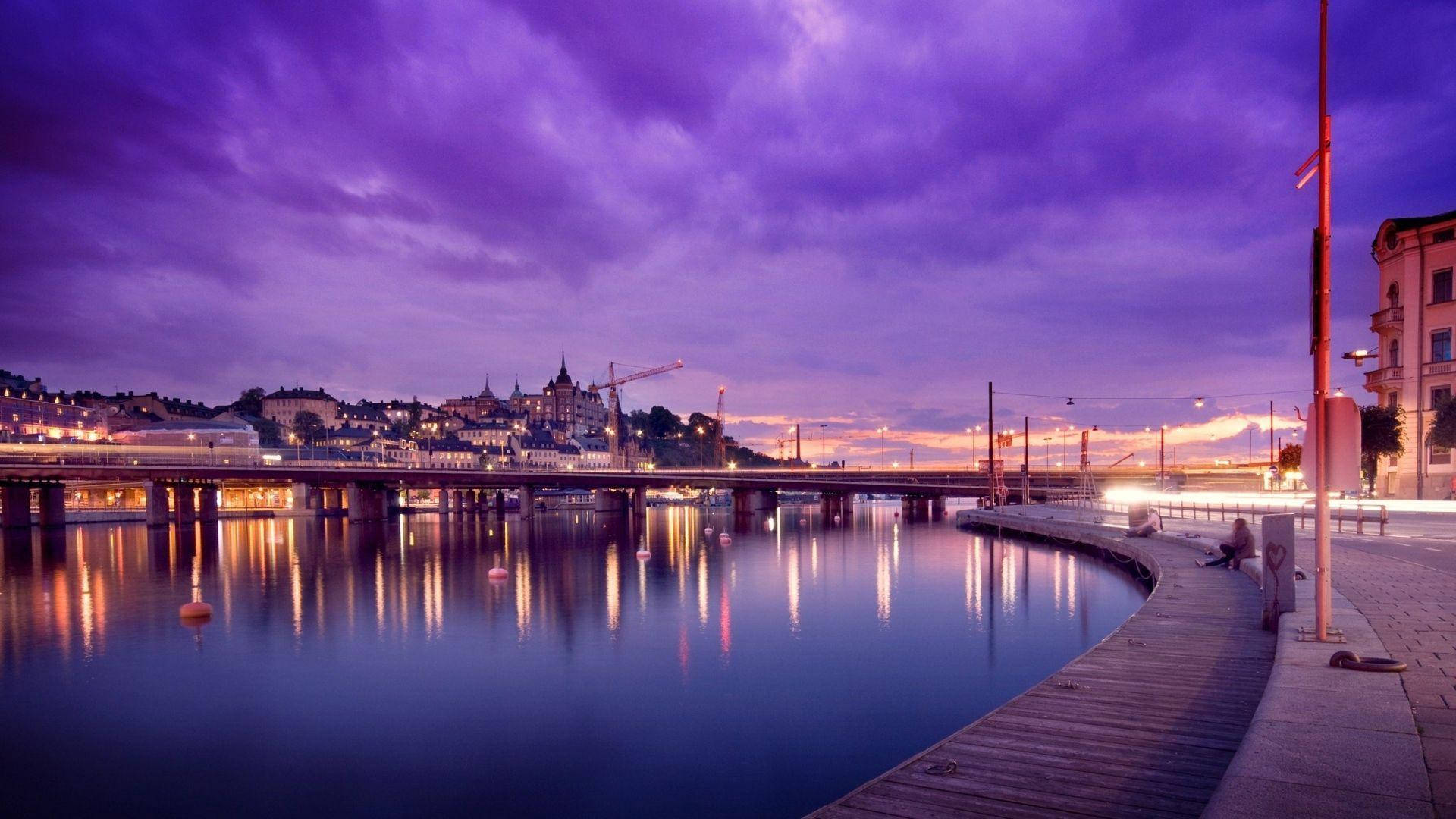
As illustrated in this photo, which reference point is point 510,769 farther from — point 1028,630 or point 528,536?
point 528,536

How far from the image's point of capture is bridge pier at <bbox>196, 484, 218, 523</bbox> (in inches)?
4254

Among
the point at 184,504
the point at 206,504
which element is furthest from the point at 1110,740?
the point at 206,504

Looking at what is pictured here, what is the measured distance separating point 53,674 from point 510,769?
19079 millimetres

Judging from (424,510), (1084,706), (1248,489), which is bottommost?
(424,510)

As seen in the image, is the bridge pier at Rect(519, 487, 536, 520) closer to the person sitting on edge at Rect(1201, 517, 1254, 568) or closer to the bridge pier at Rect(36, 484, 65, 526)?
the bridge pier at Rect(36, 484, 65, 526)

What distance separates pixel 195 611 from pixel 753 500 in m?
103

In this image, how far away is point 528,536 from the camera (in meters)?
84.3

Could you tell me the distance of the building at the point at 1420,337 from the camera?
61.0 meters

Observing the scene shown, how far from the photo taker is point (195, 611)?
34.3 m

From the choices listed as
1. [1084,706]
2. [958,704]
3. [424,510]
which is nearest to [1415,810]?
[1084,706]

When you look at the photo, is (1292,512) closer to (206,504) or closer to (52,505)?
(206,504)

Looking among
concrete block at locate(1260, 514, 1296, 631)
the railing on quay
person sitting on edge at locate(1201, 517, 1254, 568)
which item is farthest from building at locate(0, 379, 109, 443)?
concrete block at locate(1260, 514, 1296, 631)

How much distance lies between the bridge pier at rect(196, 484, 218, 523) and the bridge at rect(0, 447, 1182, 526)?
106 mm

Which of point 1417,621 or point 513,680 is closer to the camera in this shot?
point 1417,621
